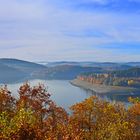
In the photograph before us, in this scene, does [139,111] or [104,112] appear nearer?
[104,112]

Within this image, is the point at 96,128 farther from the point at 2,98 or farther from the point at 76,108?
the point at 2,98

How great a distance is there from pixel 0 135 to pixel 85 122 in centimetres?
4024

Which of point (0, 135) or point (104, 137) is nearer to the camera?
point (0, 135)

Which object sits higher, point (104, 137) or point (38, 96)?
point (38, 96)

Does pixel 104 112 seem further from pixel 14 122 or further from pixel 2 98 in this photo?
pixel 14 122

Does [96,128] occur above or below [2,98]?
below

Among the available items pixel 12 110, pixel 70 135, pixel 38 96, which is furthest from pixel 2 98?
pixel 70 135

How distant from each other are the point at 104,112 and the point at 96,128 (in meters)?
7.61

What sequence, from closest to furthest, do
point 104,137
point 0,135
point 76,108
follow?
point 0,135, point 104,137, point 76,108

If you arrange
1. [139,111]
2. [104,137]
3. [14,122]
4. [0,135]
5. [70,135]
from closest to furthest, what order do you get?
1. [0,135]
2. [70,135]
3. [14,122]
4. [104,137]
5. [139,111]

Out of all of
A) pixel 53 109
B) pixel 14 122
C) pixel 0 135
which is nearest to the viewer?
pixel 0 135

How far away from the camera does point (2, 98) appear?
5566 cm

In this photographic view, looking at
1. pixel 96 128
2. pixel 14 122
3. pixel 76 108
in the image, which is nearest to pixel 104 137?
pixel 96 128

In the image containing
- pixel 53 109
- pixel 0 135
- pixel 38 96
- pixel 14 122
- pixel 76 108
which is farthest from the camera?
pixel 76 108
